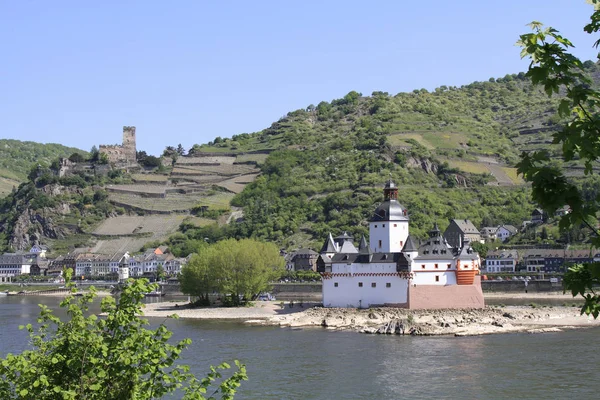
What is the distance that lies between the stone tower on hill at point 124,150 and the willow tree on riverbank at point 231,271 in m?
115

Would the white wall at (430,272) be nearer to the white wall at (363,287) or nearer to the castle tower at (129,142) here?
the white wall at (363,287)

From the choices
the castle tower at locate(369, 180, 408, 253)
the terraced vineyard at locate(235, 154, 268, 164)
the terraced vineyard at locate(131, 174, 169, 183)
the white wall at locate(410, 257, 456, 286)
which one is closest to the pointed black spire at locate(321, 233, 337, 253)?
the castle tower at locate(369, 180, 408, 253)

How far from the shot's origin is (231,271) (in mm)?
71750

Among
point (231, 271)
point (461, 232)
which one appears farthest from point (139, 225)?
point (231, 271)

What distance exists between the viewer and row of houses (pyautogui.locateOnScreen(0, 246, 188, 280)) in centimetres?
13262

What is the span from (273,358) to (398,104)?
156893 mm

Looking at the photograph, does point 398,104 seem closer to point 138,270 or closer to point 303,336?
point 138,270

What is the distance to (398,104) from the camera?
7643 inches

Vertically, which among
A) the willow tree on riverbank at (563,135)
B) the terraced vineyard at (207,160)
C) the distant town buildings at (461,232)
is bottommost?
the willow tree on riverbank at (563,135)

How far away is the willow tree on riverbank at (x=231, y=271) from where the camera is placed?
72.0 metres

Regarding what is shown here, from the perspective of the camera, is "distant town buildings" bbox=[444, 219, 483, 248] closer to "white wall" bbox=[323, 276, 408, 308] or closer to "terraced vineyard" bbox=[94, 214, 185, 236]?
"white wall" bbox=[323, 276, 408, 308]

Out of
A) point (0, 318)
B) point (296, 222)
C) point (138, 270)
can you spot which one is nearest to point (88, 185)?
point (138, 270)

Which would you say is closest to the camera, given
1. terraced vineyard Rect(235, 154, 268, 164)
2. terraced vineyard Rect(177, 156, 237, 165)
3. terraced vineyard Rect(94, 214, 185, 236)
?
terraced vineyard Rect(94, 214, 185, 236)

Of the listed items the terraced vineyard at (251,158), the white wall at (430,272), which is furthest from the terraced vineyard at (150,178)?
the white wall at (430,272)
